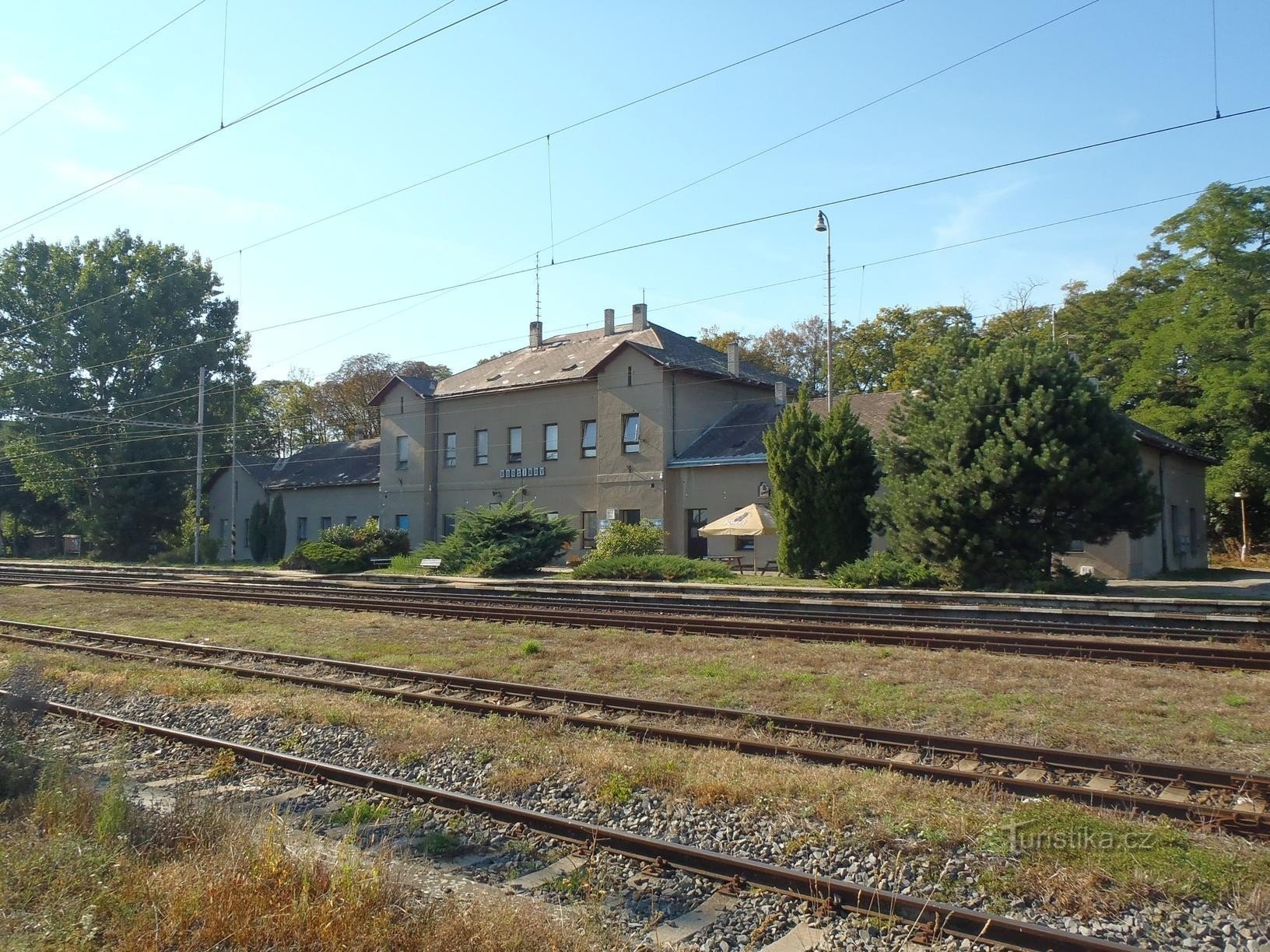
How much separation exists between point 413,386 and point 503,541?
16.0 m

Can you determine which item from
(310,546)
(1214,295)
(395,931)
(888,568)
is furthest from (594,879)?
(1214,295)

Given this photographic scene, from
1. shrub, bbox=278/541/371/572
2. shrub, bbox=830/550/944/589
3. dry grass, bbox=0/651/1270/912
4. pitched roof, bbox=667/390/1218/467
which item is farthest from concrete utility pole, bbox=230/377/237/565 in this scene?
dry grass, bbox=0/651/1270/912

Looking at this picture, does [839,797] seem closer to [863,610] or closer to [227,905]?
[227,905]

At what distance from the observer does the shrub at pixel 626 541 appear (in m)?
33.4

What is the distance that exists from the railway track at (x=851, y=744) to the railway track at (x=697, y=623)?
→ 6.05 meters

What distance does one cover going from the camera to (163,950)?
4629 mm

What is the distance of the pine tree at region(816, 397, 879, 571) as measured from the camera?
2881 centimetres

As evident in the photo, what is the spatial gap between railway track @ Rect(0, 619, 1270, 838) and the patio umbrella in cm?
1830

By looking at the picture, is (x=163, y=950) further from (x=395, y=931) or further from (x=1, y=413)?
(x=1, y=413)

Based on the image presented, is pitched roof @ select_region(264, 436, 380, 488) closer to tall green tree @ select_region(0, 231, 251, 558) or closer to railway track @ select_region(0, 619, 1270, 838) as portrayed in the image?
tall green tree @ select_region(0, 231, 251, 558)

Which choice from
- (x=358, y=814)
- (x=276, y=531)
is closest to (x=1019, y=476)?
(x=358, y=814)

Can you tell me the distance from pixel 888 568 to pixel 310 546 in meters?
24.0

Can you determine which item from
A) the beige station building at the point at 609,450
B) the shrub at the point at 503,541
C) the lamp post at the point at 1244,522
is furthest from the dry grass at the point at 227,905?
the lamp post at the point at 1244,522

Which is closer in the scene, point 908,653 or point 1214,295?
point 908,653
